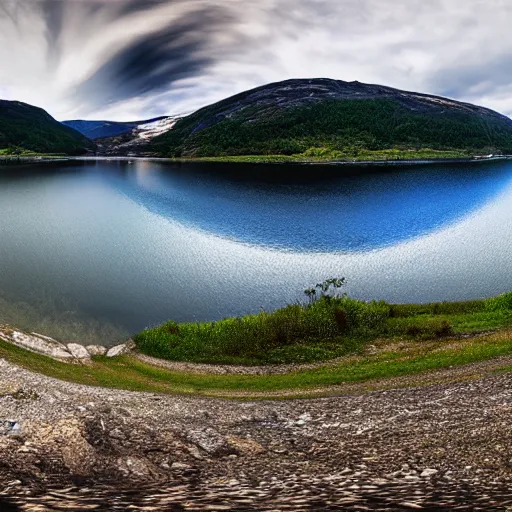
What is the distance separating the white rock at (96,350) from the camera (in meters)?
28.0

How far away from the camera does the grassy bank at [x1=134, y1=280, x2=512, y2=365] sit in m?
27.9

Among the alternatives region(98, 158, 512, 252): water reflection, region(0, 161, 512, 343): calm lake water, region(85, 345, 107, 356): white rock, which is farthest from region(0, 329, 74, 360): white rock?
region(98, 158, 512, 252): water reflection

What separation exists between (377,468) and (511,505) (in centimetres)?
454

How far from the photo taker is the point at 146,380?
24688mm

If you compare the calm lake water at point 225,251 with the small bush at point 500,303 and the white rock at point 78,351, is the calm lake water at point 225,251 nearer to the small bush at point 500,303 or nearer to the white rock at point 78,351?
the white rock at point 78,351

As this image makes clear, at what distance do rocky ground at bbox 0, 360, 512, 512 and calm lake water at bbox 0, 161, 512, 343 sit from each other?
13396mm

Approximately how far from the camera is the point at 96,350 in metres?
28.4

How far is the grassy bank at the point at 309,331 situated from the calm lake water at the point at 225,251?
3.68m

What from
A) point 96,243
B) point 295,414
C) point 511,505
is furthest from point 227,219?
point 511,505

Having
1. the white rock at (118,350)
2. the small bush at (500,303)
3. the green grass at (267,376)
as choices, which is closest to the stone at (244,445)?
the green grass at (267,376)

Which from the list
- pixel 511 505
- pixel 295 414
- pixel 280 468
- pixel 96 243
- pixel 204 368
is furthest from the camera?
pixel 96 243

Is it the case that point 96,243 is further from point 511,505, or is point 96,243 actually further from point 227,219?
point 511,505

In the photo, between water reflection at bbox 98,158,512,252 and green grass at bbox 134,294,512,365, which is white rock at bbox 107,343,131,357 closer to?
green grass at bbox 134,294,512,365

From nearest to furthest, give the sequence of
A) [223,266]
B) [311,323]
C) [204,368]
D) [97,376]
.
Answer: [97,376] → [204,368] → [311,323] → [223,266]
